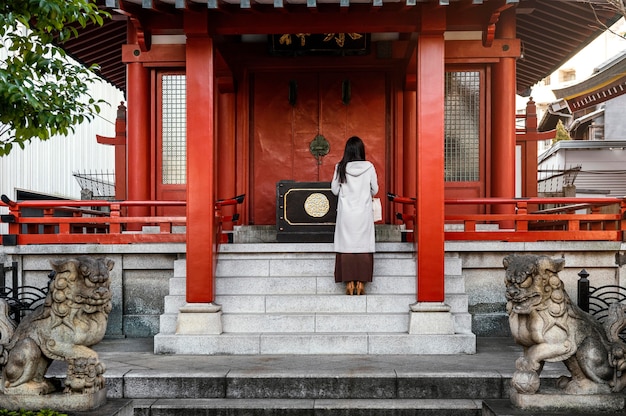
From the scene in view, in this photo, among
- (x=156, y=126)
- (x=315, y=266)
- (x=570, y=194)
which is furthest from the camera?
(x=570, y=194)

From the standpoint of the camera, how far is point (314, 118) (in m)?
12.1

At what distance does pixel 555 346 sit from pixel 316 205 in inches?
239

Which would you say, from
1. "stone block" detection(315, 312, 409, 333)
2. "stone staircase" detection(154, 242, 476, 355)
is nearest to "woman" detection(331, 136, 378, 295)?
"stone staircase" detection(154, 242, 476, 355)

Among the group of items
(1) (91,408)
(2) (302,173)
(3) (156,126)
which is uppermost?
(3) (156,126)

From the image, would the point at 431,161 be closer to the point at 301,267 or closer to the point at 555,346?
the point at 301,267

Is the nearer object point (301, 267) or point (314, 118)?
point (301, 267)

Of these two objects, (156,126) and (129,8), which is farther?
(156,126)

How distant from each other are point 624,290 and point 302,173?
5.70 m

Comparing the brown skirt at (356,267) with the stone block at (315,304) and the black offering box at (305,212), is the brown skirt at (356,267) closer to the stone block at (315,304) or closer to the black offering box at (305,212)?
the stone block at (315,304)

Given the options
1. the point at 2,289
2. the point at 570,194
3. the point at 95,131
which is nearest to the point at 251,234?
the point at 2,289

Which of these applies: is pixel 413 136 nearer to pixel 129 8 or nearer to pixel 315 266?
pixel 315 266

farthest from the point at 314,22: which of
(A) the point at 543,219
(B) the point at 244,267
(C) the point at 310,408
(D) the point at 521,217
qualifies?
(C) the point at 310,408

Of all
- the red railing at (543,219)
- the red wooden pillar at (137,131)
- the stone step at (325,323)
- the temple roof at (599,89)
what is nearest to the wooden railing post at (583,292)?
the red railing at (543,219)

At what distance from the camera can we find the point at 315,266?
9.27m
